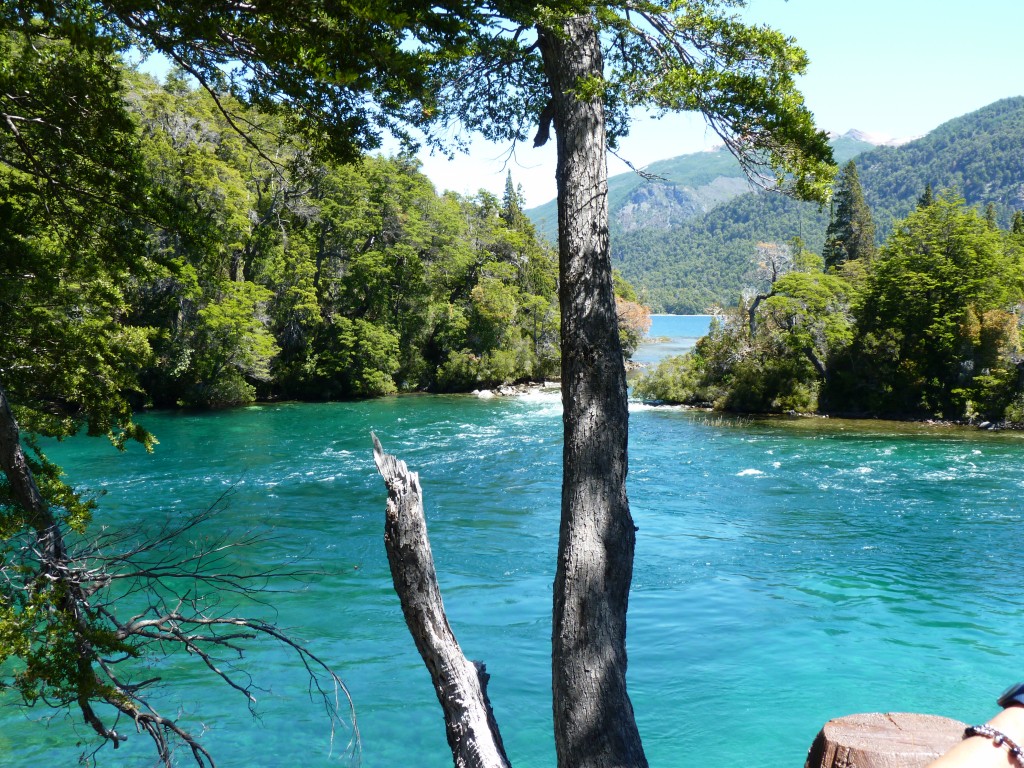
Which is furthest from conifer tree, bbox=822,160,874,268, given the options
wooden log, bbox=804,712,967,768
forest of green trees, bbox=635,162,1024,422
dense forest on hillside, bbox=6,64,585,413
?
wooden log, bbox=804,712,967,768

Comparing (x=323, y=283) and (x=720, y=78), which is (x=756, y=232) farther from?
(x=720, y=78)

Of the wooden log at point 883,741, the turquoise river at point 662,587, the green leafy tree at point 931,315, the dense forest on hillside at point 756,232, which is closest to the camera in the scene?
the wooden log at point 883,741

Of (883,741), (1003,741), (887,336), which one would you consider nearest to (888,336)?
(887,336)

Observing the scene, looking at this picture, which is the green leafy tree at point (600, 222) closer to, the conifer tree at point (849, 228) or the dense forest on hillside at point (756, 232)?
the conifer tree at point (849, 228)

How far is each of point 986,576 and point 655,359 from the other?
1741 inches

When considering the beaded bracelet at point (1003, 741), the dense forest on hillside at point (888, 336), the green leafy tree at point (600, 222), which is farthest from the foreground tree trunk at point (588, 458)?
the dense forest on hillside at point (888, 336)

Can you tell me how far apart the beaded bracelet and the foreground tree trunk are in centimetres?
342

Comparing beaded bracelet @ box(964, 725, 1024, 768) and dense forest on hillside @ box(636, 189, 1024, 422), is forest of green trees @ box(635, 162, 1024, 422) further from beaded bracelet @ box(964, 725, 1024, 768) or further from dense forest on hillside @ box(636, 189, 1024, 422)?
beaded bracelet @ box(964, 725, 1024, 768)

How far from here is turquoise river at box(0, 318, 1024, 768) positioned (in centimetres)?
752

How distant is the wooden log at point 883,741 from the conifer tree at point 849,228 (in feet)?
158

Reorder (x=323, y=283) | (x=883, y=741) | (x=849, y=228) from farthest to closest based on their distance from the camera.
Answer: (x=849, y=228) → (x=323, y=283) → (x=883, y=741)

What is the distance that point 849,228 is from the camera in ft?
162

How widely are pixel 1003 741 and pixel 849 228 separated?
53881mm

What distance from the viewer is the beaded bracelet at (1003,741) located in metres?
0.76
